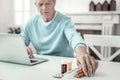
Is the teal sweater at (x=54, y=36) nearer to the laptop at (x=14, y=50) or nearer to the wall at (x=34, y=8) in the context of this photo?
the laptop at (x=14, y=50)

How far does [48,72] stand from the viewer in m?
1.16

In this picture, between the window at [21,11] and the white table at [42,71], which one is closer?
the white table at [42,71]

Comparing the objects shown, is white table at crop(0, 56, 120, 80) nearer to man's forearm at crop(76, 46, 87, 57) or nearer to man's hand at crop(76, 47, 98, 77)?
man's hand at crop(76, 47, 98, 77)

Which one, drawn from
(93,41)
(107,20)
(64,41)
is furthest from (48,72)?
(107,20)

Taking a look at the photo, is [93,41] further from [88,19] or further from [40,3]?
[88,19]

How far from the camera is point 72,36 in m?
1.56

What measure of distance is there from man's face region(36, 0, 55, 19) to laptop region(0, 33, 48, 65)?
1.70 ft

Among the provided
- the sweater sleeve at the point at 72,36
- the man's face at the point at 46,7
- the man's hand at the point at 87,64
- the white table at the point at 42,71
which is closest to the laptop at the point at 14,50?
the white table at the point at 42,71

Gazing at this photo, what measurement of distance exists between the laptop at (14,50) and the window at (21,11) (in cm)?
380

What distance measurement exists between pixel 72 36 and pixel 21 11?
3813mm

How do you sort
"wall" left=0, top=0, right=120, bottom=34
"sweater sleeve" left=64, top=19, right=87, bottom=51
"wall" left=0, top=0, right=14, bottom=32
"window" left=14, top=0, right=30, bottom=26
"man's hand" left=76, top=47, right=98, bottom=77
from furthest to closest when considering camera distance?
"window" left=14, top=0, right=30, bottom=26 → "wall" left=0, top=0, right=14, bottom=32 → "wall" left=0, top=0, right=120, bottom=34 → "sweater sleeve" left=64, top=19, right=87, bottom=51 → "man's hand" left=76, top=47, right=98, bottom=77

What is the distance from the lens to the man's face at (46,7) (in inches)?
71.4

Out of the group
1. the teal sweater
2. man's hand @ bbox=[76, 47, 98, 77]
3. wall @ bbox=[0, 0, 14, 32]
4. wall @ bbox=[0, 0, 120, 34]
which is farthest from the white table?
wall @ bbox=[0, 0, 14, 32]

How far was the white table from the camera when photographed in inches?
42.0
